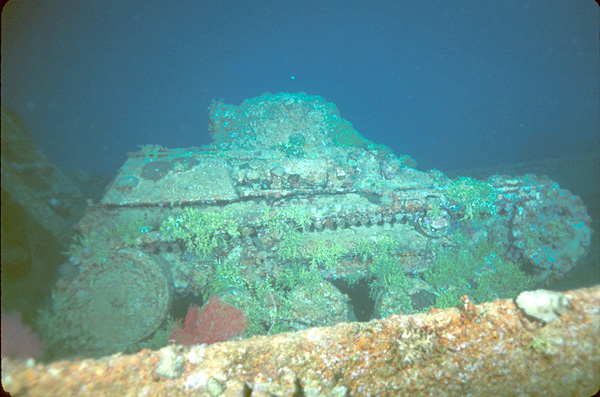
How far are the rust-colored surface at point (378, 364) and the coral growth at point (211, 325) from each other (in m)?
2.58

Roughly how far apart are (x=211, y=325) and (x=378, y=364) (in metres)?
3.44

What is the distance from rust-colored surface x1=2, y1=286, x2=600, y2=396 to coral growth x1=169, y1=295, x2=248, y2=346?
102 inches

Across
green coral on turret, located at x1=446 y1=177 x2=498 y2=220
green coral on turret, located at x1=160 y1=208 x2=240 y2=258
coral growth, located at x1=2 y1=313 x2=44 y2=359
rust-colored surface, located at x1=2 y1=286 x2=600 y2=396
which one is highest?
green coral on turret, located at x1=446 y1=177 x2=498 y2=220

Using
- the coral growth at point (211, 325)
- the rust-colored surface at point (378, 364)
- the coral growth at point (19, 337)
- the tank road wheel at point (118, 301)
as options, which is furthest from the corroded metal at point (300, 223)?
the rust-colored surface at point (378, 364)

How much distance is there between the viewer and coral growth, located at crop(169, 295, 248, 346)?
3.90 metres

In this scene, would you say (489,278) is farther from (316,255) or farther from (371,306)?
(316,255)

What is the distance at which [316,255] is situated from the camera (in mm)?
5586

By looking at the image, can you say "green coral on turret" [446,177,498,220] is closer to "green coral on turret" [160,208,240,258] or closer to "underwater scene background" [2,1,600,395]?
"underwater scene background" [2,1,600,395]

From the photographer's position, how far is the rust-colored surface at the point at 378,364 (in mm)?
1542

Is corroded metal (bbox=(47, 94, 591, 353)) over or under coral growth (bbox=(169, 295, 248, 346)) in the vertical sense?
over

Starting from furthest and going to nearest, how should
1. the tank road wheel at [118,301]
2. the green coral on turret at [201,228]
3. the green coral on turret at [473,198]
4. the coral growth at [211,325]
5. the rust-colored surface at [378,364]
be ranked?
1. the green coral on turret at [473,198]
2. the green coral on turret at [201,228]
3. the tank road wheel at [118,301]
4. the coral growth at [211,325]
5. the rust-colored surface at [378,364]

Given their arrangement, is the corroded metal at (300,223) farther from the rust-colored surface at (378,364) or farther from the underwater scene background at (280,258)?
the rust-colored surface at (378,364)

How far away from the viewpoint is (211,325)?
4.14m

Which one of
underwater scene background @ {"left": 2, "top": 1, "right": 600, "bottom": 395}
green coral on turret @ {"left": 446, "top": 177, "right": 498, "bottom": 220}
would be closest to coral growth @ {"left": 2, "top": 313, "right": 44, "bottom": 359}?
underwater scene background @ {"left": 2, "top": 1, "right": 600, "bottom": 395}
